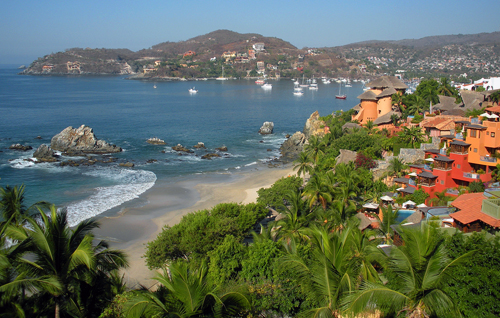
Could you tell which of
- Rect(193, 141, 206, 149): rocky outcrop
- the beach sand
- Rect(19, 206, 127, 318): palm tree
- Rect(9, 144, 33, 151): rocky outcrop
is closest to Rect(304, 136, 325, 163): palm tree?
the beach sand

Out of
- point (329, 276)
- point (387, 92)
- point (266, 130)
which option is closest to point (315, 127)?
point (387, 92)

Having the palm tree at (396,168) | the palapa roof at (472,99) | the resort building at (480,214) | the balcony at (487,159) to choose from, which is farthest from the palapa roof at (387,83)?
the resort building at (480,214)

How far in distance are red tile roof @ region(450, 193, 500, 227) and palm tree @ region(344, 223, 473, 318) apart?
7412 millimetres

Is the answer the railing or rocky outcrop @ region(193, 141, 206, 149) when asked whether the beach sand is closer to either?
rocky outcrop @ region(193, 141, 206, 149)

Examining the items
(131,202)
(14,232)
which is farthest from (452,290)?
(131,202)

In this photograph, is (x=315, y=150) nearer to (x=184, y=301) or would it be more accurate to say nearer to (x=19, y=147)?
(x=184, y=301)

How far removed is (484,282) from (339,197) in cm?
1354

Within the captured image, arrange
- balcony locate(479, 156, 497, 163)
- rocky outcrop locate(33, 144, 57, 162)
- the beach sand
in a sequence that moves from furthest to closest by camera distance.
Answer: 1. rocky outcrop locate(33, 144, 57, 162)
2. the beach sand
3. balcony locate(479, 156, 497, 163)

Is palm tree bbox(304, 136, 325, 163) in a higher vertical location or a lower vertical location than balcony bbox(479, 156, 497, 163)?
lower

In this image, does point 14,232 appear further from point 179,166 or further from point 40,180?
point 179,166

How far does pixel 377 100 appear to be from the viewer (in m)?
41.2

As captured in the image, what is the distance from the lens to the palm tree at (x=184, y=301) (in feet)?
22.9

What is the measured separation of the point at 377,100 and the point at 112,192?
28.5 metres

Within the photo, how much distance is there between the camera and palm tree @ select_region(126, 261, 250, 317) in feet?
22.9
